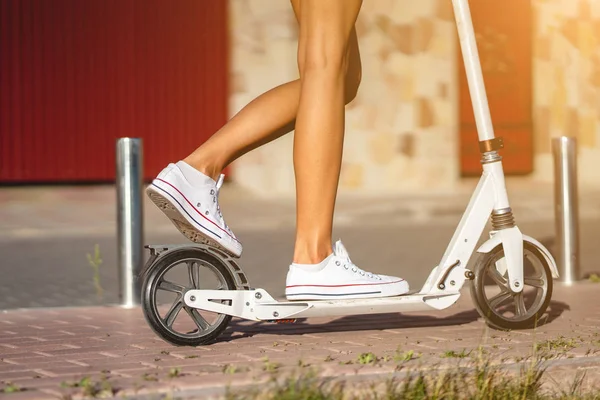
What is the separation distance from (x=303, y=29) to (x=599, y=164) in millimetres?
11304

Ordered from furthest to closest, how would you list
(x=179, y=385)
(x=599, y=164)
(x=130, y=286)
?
(x=599, y=164) < (x=130, y=286) < (x=179, y=385)

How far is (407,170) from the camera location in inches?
520

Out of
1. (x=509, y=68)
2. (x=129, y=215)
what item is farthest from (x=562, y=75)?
(x=129, y=215)

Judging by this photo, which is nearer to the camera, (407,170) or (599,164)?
(407,170)

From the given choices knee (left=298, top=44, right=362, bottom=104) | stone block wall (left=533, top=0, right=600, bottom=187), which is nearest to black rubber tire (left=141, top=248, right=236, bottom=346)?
knee (left=298, top=44, right=362, bottom=104)

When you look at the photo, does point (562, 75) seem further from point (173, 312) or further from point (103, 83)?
point (173, 312)

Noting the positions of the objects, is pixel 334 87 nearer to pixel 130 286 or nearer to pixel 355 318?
pixel 355 318

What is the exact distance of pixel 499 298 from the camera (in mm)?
4207

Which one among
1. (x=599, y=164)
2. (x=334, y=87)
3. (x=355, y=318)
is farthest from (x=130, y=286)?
(x=599, y=164)

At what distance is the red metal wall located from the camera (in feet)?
41.3

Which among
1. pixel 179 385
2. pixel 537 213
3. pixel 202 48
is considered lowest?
pixel 179 385

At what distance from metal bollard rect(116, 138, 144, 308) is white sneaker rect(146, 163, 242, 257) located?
156 centimetres

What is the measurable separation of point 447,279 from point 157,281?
3.39 feet

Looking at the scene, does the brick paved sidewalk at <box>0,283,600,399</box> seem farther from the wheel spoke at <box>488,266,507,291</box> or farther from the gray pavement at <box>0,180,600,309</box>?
the gray pavement at <box>0,180,600,309</box>
